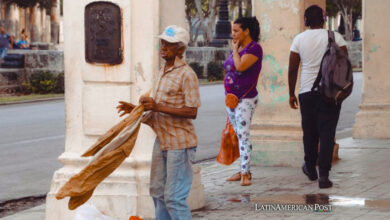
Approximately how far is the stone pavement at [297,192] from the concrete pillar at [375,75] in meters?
2.31


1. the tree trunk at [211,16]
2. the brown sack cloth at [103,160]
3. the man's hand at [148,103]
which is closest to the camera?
the brown sack cloth at [103,160]

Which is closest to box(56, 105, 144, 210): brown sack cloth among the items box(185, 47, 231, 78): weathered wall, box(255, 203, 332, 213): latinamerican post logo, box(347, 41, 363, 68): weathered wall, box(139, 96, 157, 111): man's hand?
box(139, 96, 157, 111): man's hand

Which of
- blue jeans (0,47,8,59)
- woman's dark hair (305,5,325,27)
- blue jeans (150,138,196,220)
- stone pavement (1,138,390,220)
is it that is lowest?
stone pavement (1,138,390,220)

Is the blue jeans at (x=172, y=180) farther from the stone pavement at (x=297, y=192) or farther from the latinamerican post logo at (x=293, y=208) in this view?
the latinamerican post logo at (x=293, y=208)

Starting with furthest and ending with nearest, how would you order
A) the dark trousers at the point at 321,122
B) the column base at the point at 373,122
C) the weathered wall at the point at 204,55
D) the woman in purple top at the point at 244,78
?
the weathered wall at the point at 204,55 → the column base at the point at 373,122 → the woman in purple top at the point at 244,78 → the dark trousers at the point at 321,122

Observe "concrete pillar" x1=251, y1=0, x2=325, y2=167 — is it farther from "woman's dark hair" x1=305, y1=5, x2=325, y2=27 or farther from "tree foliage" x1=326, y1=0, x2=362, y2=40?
"tree foliage" x1=326, y1=0, x2=362, y2=40

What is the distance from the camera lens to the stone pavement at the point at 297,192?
766 centimetres

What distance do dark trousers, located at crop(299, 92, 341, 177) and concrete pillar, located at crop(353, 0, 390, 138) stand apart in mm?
4910

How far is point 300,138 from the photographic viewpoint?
35.8 feet

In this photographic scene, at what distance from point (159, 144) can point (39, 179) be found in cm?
474

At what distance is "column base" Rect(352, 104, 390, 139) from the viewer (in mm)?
13781

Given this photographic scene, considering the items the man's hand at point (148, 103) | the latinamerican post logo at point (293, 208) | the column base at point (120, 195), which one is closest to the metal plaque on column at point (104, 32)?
the column base at point (120, 195)

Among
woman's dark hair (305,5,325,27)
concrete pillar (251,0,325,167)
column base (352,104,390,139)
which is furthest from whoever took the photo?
column base (352,104,390,139)

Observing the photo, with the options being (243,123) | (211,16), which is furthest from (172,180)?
(211,16)
